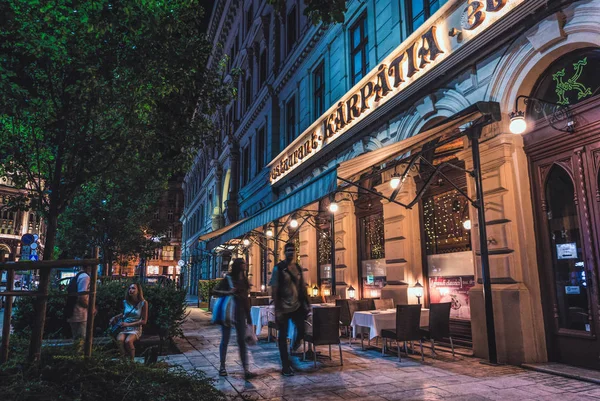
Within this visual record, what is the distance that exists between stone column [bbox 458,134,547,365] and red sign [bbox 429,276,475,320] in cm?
105

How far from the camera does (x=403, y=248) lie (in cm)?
1002

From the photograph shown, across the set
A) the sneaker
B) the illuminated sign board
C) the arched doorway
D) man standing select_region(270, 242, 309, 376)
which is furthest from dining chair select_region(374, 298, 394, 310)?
the illuminated sign board

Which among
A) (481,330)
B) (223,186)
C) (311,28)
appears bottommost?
(481,330)

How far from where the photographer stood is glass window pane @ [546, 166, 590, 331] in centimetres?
648

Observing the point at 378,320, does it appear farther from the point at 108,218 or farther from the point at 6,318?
the point at 108,218

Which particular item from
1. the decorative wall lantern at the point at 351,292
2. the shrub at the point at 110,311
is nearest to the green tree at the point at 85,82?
the shrub at the point at 110,311

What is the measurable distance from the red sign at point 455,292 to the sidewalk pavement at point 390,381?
4.00 feet

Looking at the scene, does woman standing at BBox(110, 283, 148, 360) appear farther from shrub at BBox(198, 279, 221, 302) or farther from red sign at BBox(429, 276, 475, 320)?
shrub at BBox(198, 279, 221, 302)

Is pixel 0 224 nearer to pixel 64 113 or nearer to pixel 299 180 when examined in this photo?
pixel 299 180

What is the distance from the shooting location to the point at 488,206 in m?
7.56

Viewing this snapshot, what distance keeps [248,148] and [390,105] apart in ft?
51.7

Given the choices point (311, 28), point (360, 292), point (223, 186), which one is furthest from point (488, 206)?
point (223, 186)

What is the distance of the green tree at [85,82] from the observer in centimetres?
578

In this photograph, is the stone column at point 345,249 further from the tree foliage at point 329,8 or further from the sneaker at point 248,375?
the tree foliage at point 329,8
